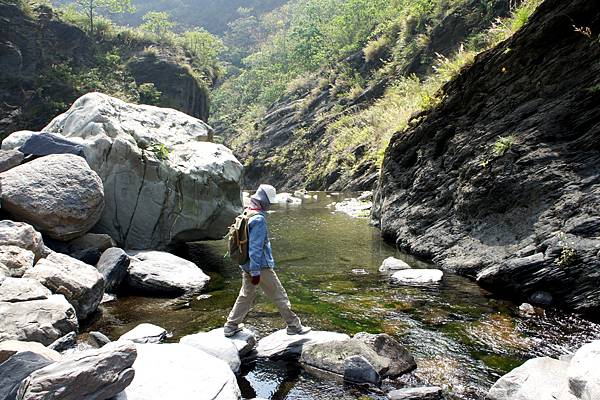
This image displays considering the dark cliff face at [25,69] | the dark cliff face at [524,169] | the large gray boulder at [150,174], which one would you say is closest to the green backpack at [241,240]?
the dark cliff face at [524,169]

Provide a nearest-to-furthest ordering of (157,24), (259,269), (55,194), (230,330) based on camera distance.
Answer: (259,269) → (230,330) → (55,194) → (157,24)

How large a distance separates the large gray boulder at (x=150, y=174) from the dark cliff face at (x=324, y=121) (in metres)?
18.1

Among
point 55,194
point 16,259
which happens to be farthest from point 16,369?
point 55,194

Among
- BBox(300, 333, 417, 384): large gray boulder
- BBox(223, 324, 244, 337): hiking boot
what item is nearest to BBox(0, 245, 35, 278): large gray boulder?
BBox(223, 324, 244, 337): hiking boot

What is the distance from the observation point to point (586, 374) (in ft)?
14.1

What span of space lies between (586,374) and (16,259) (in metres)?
7.94

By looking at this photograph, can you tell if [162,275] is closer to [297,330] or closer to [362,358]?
[297,330]

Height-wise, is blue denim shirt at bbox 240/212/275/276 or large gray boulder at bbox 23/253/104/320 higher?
blue denim shirt at bbox 240/212/275/276

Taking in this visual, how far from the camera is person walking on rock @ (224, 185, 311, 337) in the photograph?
6238 mm

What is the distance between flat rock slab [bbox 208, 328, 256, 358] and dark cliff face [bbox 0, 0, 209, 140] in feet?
110

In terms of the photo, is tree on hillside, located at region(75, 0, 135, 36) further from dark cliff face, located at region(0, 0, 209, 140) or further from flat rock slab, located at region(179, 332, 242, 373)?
flat rock slab, located at region(179, 332, 242, 373)

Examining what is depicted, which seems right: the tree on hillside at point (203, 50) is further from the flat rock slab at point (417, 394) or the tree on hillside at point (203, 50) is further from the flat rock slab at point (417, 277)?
the flat rock slab at point (417, 394)

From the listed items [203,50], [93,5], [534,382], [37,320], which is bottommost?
[37,320]

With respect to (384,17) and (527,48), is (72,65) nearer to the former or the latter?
(384,17)
